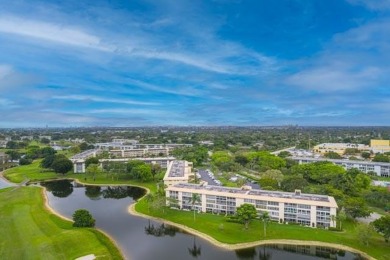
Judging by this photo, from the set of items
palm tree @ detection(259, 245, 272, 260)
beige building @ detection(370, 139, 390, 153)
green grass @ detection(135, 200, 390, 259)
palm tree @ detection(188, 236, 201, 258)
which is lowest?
palm tree @ detection(259, 245, 272, 260)

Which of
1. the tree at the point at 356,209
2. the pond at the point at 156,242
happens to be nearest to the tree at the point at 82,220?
the pond at the point at 156,242

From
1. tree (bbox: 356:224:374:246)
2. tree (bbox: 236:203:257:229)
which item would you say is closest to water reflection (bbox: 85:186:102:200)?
tree (bbox: 236:203:257:229)

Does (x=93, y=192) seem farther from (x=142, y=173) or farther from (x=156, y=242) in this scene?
(x=156, y=242)

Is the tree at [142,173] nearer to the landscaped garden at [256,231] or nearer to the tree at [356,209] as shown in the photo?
the landscaped garden at [256,231]

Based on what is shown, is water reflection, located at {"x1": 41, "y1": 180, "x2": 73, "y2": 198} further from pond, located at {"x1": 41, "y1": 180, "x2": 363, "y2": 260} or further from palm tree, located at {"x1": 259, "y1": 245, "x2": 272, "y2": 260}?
palm tree, located at {"x1": 259, "y1": 245, "x2": 272, "y2": 260}

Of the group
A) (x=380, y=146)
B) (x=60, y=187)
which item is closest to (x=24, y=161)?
(x=60, y=187)

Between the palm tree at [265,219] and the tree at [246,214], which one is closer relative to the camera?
the palm tree at [265,219]
